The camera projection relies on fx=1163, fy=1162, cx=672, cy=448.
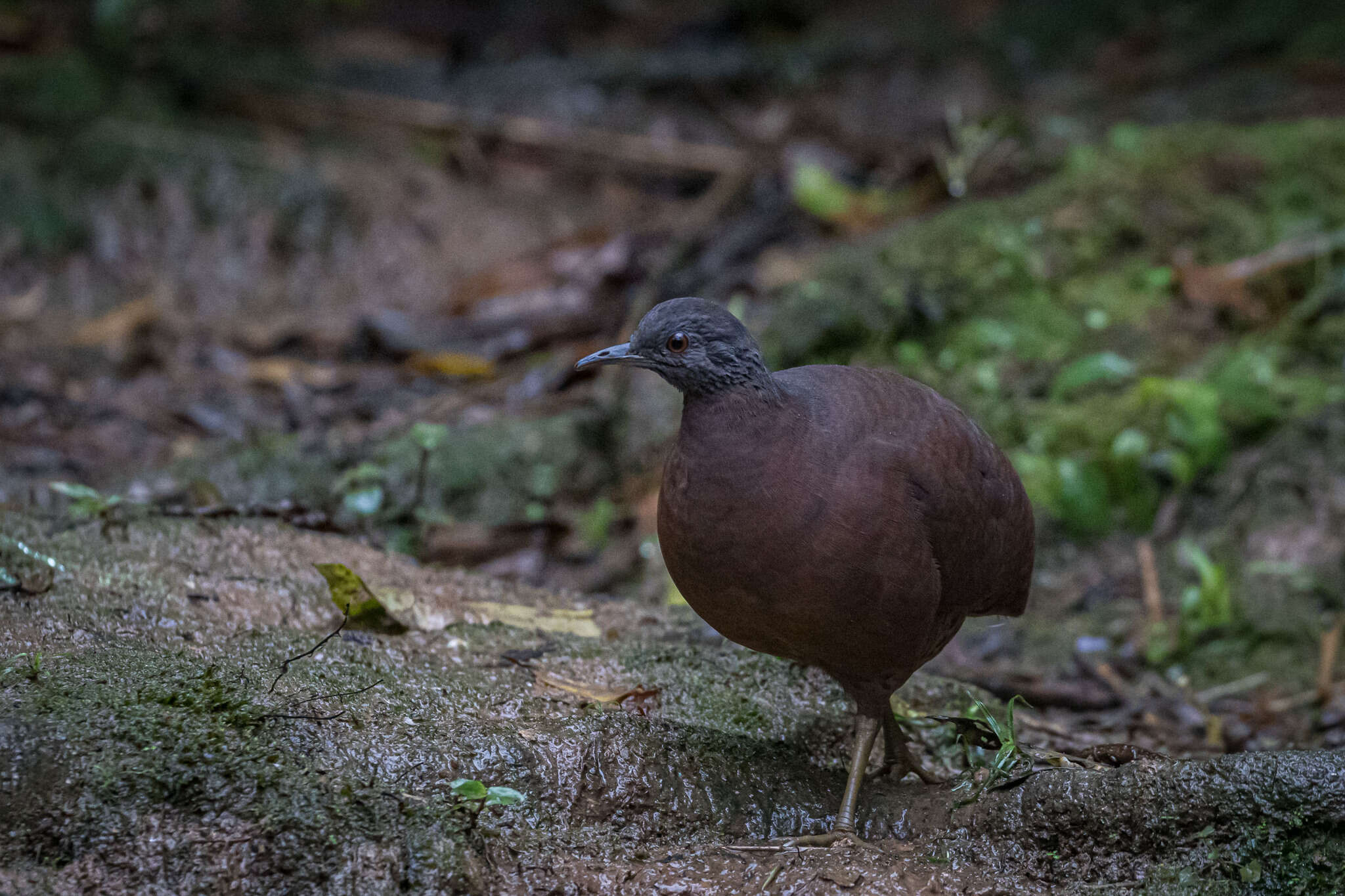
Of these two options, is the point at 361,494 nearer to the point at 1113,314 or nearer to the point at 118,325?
A: the point at 118,325

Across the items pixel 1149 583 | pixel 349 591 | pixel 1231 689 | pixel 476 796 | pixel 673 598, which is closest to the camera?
pixel 476 796

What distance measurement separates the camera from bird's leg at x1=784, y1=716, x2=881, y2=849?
290cm

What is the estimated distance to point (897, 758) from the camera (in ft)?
11.3

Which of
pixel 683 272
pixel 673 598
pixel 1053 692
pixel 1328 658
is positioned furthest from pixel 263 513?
pixel 1328 658

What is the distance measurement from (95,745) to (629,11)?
8.83 m

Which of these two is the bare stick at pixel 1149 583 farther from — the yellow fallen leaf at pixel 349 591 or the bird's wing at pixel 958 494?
the yellow fallen leaf at pixel 349 591

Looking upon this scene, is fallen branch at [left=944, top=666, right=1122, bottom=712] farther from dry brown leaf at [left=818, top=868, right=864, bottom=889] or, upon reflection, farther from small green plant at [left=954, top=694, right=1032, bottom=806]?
dry brown leaf at [left=818, top=868, right=864, bottom=889]

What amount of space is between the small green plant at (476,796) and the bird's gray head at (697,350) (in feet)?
3.55

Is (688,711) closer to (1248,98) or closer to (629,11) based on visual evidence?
(1248,98)

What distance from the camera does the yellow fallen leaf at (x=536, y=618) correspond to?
3848 millimetres

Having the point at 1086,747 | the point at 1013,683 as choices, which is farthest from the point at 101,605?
the point at 1013,683

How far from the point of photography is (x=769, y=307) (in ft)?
21.8

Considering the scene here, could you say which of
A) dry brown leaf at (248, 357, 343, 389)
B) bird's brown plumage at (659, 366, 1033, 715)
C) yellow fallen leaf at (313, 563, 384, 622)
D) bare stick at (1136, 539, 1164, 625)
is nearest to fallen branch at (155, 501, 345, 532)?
yellow fallen leaf at (313, 563, 384, 622)

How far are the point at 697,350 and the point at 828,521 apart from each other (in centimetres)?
56
